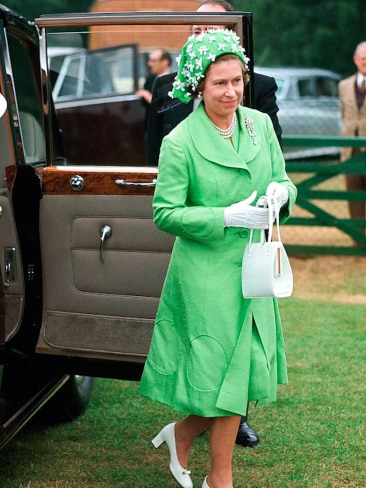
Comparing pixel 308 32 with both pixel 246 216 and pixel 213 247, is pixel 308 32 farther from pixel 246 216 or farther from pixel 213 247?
pixel 246 216

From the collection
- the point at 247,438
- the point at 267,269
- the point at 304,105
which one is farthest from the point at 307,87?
the point at 267,269

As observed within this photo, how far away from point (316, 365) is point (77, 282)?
251cm

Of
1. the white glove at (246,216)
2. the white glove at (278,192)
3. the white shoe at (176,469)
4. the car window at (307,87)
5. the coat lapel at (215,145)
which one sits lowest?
the white shoe at (176,469)

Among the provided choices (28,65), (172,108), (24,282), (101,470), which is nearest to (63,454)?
(101,470)

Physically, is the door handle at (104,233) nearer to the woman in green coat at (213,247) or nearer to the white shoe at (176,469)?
the woman in green coat at (213,247)

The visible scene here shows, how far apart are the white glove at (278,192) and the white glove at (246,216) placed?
87 millimetres

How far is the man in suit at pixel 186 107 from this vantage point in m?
4.55

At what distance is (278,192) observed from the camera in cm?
348

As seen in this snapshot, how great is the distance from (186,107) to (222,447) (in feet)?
5.64

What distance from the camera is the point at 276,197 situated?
3.44m

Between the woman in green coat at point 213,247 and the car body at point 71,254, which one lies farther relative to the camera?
the car body at point 71,254

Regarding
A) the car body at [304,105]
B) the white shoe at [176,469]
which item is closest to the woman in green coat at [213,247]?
the white shoe at [176,469]

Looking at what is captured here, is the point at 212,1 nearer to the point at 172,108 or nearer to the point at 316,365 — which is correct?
the point at 172,108

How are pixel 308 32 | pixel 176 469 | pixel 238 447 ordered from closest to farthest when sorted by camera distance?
1. pixel 176 469
2. pixel 238 447
3. pixel 308 32
